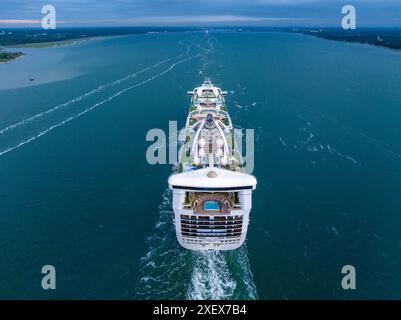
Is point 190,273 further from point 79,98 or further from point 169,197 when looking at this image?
point 79,98

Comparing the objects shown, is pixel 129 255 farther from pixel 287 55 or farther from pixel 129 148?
pixel 287 55

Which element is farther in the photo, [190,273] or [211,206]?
[211,206]

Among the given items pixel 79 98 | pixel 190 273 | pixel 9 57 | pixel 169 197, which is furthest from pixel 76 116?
pixel 9 57

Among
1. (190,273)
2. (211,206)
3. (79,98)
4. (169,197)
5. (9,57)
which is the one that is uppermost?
(9,57)

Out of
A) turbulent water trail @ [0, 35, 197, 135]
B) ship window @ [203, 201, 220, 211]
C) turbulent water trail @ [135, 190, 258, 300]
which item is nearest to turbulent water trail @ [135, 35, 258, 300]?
turbulent water trail @ [135, 190, 258, 300]

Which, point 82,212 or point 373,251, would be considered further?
point 82,212

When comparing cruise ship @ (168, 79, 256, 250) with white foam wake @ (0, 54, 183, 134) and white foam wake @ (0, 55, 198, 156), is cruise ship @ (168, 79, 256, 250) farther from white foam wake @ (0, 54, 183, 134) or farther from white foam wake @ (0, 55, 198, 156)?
white foam wake @ (0, 54, 183, 134)

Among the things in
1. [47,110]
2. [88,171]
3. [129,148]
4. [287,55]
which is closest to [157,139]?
[129,148]

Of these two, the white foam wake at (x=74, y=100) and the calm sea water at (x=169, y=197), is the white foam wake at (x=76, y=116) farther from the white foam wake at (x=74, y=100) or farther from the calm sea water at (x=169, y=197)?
the white foam wake at (x=74, y=100)

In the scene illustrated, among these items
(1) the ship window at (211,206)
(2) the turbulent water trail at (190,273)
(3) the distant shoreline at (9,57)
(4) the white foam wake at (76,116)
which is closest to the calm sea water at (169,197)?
(2) the turbulent water trail at (190,273)
